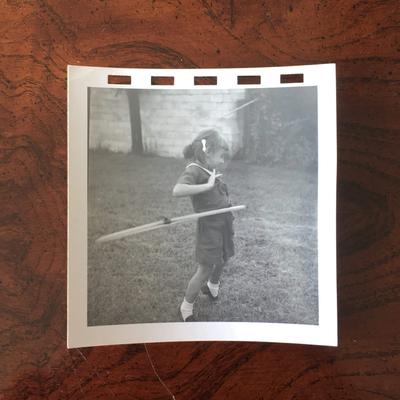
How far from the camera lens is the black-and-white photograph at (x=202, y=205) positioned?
0.45 meters

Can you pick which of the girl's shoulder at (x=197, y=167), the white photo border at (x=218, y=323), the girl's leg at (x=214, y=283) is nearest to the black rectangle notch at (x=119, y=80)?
the white photo border at (x=218, y=323)

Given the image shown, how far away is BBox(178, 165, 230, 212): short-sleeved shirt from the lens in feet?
1.49

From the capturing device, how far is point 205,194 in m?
0.45

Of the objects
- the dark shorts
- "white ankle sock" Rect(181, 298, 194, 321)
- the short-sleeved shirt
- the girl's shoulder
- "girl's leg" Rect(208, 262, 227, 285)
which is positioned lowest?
"white ankle sock" Rect(181, 298, 194, 321)

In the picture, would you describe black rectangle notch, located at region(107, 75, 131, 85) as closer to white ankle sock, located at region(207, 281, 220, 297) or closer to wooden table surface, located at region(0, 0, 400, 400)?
wooden table surface, located at region(0, 0, 400, 400)

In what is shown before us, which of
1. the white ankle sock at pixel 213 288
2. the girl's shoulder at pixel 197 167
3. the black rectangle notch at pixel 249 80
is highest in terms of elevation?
the black rectangle notch at pixel 249 80

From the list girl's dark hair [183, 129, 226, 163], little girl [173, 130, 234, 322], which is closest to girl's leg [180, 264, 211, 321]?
little girl [173, 130, 234, 322]

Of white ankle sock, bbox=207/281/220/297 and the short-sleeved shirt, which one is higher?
the short-sleeved shirt

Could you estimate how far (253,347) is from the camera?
46 cm

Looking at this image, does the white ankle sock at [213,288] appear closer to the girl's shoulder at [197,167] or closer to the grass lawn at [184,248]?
the grass lawn at [184,248]

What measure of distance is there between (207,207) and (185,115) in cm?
10

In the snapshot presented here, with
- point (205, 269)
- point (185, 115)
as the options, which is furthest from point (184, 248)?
point (185, 115)

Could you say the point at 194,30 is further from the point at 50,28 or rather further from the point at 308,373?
the point at 308,373

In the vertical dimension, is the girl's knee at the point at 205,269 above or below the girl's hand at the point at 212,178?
below
